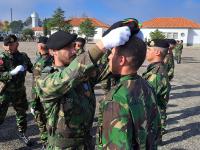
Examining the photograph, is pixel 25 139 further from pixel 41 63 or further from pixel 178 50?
pixel 178 50

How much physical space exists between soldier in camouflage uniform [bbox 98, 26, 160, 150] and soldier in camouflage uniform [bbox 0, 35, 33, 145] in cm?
351

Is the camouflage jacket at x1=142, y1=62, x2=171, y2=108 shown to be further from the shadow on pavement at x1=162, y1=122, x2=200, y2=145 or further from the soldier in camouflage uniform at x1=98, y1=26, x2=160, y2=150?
the soldier in camouflage uniform at x1=98, y1=26, x2=160, y2=150

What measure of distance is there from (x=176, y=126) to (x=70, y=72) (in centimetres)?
596

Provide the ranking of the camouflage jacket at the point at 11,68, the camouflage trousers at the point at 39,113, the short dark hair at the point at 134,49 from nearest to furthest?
the short dark hair at the point at 134,49 → the camouflage trousers at the point at 39,113 → the camouflage jacket at the point at 11,68

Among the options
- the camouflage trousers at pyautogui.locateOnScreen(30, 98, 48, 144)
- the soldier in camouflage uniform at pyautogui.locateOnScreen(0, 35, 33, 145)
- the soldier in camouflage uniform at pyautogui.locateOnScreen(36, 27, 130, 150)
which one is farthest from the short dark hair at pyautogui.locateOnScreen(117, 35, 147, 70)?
the soldier in camouflage uniform at pyautogui.locateOnScreen(0, 35, 33, 145)

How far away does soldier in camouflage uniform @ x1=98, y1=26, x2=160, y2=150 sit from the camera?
221 centimetres

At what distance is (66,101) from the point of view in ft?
9.93

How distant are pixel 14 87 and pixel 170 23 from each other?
71.3 meters

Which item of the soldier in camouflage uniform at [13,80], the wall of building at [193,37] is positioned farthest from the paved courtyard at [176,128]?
the wall of building at [193,37]

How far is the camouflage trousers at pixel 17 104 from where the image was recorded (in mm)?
5836

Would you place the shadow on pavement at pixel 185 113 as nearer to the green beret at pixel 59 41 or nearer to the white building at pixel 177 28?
the green beret at pixel 59 41

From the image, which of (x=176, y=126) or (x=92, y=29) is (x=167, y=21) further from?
(x=176, y=126)

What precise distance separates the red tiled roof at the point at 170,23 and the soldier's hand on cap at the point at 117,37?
72.7 m

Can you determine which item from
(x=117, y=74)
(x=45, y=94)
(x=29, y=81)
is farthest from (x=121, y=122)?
(x=29, y=81)
